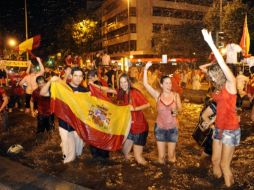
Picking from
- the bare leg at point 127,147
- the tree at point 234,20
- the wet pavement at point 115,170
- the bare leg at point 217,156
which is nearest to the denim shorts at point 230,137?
the bare leg at point 217,156

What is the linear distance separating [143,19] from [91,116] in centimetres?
6319

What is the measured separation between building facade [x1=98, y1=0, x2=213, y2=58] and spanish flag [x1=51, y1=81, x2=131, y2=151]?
186ft

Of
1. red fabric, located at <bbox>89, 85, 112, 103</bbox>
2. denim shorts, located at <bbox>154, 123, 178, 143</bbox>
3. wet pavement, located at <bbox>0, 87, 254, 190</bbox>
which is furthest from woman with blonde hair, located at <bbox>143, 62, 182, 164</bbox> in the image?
red fabric, located at <bbox>89, 85, 112, 103</bbox>

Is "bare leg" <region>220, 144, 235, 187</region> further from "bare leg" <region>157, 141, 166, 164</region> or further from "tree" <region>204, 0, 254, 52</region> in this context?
"tree" <region>204, 0, 254, 52</region>

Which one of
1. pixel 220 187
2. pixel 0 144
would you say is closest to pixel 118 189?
pixel 220 187

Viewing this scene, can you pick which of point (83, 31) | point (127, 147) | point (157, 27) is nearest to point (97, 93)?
point (127, 147)

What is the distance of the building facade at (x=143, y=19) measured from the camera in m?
67.9

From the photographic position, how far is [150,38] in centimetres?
6831

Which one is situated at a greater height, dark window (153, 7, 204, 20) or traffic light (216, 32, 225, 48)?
dark window (153, 7, 204, 20)

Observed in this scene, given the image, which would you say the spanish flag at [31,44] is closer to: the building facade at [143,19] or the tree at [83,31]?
the tree at [83,31]

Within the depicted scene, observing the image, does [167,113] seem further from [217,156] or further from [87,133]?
[87,133]

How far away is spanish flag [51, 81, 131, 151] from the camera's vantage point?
671cm

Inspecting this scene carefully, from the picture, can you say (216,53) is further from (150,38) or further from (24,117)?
(150,38)

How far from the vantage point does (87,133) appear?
6.75m
